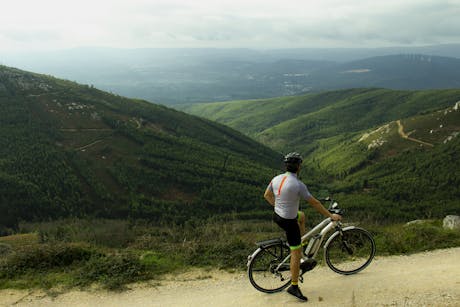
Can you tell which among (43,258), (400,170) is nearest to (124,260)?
(43,258)

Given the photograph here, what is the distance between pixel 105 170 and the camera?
390ft

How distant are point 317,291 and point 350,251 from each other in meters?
2.78

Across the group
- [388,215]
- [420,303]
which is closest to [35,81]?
[388,215]

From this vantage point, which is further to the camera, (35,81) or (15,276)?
(35,81)

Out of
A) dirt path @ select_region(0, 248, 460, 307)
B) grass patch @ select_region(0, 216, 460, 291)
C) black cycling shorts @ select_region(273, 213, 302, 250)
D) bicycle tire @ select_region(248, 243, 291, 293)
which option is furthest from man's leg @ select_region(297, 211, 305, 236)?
grass patch @ select_region(0, 216, 460, 291)

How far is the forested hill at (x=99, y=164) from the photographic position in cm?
10050

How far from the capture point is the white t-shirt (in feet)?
34.6

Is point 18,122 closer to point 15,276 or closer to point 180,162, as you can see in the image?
point 180,162

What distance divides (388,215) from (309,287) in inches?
4373

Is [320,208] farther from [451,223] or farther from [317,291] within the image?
[451,223]

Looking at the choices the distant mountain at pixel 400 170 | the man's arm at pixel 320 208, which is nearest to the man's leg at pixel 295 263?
→ the man's arm at pixel 320 208

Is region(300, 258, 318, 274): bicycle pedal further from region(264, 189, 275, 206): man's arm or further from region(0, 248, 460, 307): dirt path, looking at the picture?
region(264, 189, 275, 206): man's arm

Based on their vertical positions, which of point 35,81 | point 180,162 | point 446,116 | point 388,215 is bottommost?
point 388,215

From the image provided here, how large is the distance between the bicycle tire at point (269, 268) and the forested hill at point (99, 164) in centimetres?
8991
